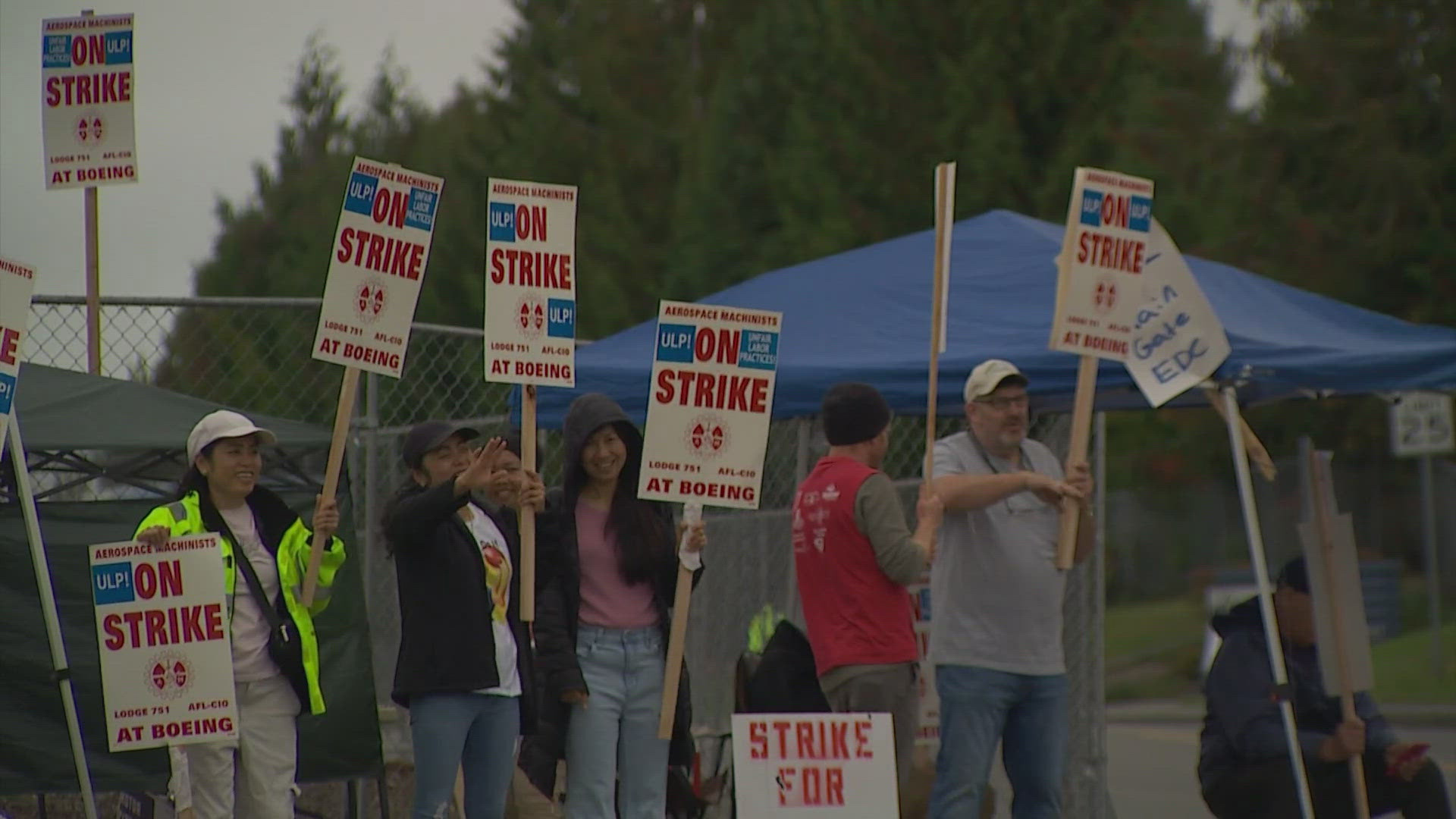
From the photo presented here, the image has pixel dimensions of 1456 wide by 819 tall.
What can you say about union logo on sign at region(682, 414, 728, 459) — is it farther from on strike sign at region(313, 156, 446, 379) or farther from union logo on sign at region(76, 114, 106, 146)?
union logo on sign at region(76, 114, 106, 146)

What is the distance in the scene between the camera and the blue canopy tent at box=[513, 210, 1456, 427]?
7504 mm

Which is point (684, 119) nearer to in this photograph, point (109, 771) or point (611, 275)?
point (611, 275)

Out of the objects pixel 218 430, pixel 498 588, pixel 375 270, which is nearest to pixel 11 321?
pixel 218 430

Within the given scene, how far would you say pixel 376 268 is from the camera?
657 cm

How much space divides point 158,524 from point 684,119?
2593 centimetres

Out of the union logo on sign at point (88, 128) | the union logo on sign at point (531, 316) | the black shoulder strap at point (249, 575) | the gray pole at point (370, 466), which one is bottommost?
the black shoulder strap at point (249, 575)

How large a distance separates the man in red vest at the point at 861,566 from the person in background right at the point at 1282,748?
1.41 m

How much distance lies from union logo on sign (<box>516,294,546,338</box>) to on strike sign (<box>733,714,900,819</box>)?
63.4 inches

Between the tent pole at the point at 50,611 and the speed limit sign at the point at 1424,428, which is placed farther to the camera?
the speed limit sign at the point at 1424,428

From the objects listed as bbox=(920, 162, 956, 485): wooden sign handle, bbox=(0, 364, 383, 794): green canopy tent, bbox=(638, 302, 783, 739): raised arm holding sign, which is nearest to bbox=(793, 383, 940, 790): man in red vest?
bbox=(920, 162, 956, 485): wooden sign handle

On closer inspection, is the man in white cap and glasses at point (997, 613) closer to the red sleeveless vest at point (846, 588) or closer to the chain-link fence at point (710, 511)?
the red sleeveless vest at point (846, 588)

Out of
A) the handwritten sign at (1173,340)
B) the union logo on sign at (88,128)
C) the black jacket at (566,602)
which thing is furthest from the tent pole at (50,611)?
the handwritten sign at (1173,340)

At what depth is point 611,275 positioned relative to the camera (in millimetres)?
28188

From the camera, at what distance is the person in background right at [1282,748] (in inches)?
295
